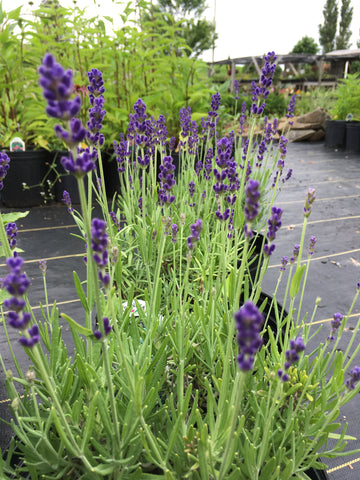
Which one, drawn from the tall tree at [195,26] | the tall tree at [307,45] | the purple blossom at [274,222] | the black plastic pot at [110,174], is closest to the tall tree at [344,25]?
the tall tree at [307,45]

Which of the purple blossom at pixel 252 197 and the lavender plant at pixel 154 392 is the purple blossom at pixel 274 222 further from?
the purple blossom at pixel 252 197

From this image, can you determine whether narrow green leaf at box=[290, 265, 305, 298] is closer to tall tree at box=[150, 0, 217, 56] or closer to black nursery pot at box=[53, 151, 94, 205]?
black nursery pot at box=[53, 151, 94, 205]

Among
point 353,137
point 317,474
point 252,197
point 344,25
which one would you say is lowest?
point 317,474

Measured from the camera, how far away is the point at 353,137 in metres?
7.61

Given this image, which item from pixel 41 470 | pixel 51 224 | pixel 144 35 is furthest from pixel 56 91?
pixel 144 35

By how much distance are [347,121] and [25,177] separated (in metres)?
6.72

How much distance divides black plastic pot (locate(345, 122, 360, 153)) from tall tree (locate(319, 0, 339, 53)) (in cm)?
4127

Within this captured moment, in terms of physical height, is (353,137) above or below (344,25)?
below

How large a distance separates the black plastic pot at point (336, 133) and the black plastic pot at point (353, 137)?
0.35 m

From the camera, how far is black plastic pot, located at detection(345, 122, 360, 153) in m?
7.56

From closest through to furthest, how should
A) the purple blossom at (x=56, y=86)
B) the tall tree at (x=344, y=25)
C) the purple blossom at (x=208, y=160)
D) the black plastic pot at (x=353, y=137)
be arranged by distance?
the purple blossom at (x=56, y=86) < the purple blossom at (x=208, y=160) < the black plastic pot at (x=353, y=137) < the tall tree at (x=344, y=25)

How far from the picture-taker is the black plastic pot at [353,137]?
7.56 meters

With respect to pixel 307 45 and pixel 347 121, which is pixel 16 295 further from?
pixel 307 45

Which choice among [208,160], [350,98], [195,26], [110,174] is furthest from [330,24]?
[208,160]
